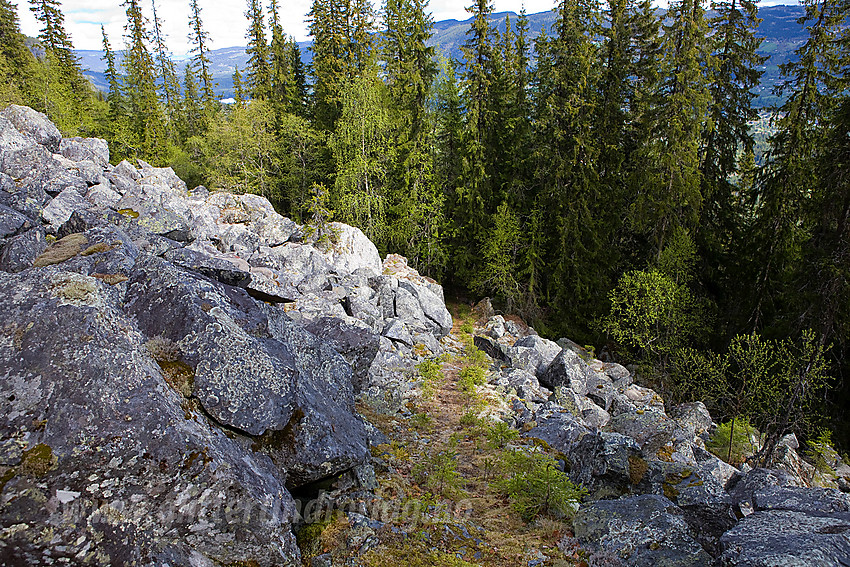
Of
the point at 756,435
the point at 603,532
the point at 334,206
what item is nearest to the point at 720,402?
the point at 756,435

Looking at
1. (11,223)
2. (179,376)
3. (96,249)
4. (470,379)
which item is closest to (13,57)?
(11,223)

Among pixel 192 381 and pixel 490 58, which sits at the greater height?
pixel 490 58

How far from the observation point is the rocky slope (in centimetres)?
386

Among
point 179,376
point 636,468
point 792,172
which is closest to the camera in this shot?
point 179,376

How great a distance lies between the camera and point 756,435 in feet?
58.5

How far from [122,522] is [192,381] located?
149 centimetres

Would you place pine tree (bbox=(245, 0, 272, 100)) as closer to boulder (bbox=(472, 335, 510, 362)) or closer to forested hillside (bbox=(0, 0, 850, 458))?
forested hillside (bbox=(0, 0, 850, 458))

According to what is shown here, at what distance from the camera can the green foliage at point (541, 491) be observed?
7500 millimetres

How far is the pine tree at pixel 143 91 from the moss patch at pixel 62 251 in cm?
3395

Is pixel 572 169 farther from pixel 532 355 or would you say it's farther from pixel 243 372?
pixel 243 372

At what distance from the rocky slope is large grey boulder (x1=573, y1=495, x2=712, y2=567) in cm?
2

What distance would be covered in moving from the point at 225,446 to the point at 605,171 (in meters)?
26.1

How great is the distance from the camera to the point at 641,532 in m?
6.26

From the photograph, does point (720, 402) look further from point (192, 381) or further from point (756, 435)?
point (192, 381)
